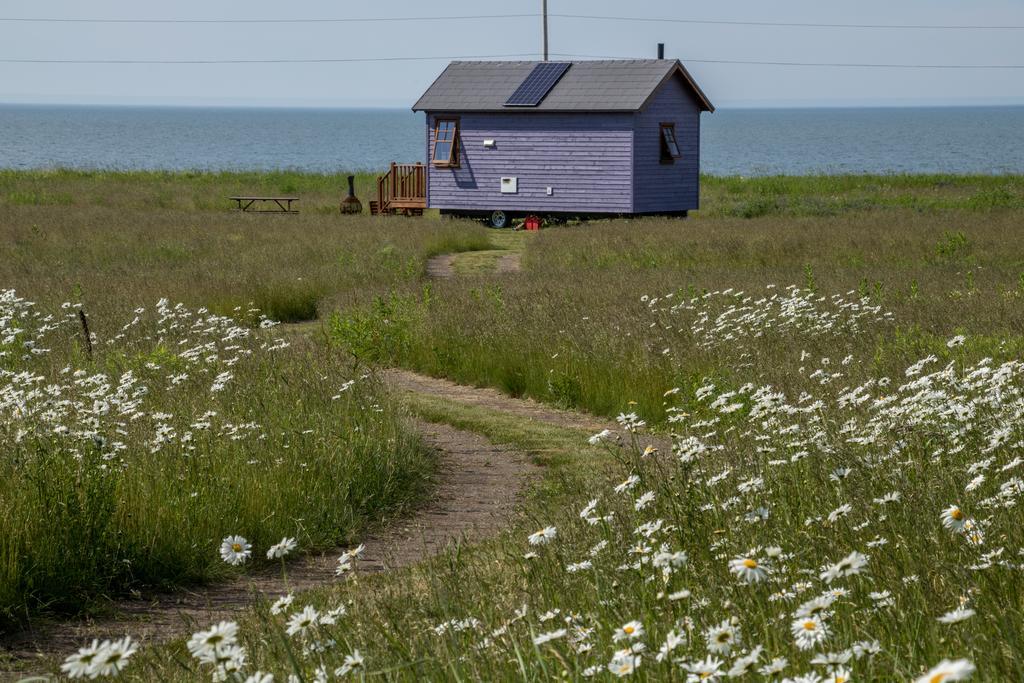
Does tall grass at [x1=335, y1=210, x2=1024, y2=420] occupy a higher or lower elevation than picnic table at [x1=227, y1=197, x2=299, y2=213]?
lower

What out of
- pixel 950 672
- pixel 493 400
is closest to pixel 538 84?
pixel 493 400

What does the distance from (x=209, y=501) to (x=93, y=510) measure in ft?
3.09

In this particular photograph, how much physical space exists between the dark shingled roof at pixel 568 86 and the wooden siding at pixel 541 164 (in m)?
0.36

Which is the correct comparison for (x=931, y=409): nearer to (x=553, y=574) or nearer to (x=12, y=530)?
(x=553, y=574)

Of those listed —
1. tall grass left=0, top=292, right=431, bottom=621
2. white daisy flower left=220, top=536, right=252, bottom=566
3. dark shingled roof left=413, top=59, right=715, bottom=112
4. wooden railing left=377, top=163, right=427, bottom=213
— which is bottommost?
tall grass left=0, top=292, right=431, bottom=621

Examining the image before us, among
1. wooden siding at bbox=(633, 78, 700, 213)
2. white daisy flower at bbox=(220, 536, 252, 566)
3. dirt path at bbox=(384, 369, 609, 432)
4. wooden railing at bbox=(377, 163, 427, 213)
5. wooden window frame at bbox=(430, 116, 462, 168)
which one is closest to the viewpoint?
white daisy flower at bbox=(220, 536, 252, 566)

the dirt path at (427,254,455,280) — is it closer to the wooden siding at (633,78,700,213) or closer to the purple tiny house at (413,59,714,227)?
the purple tiny house at (413,59,714,227)

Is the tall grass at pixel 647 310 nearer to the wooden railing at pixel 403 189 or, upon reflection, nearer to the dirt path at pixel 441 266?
the dirt path at pixel 441 266

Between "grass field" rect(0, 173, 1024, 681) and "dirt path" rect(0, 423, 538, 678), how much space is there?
0.23 meters

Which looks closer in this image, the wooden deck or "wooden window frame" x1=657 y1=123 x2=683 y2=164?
"wooden window frame" x1=657 y1=123 x2=683 y2=164

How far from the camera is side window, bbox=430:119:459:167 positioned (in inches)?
1393

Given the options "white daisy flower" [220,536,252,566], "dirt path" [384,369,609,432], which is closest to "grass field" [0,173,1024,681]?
"dirt path" [384,369,609,432]

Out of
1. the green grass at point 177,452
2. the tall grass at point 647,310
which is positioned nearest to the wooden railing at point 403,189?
the tall grass at point 647,310

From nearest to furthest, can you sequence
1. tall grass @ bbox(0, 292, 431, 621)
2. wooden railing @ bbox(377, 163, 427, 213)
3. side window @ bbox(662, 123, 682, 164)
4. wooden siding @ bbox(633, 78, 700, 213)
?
tall grass @ bbox(0, 292, 431, 621) → wooden siding @ bbox(633, 78, 700, 213) → side window @ bbox(662, 123, 682, 164) → wooden railing @ bbox(377, 163, 427, 213)
